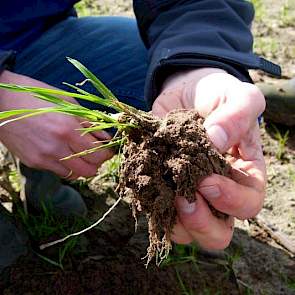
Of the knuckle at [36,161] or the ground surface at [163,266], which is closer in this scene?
the knuckle at [36,161]

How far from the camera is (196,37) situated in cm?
173

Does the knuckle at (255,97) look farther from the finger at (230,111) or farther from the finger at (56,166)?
the finger at (56,166)

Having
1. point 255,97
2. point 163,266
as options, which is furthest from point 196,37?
point 163,266

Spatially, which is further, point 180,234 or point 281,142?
point 281,142

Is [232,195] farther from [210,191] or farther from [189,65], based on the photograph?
[189,65]

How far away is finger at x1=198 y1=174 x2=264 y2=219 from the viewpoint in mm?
1312

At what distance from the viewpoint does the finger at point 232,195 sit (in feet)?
4.31

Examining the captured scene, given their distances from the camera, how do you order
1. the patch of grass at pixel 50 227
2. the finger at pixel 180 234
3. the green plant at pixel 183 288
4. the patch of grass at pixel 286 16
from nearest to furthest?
the finger at pixel 180 234 < the green plant at pixel 183 288 < the patch of grass at pixel 50 227 < the patch of grass at pixel 286 16

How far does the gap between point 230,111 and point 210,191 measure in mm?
195

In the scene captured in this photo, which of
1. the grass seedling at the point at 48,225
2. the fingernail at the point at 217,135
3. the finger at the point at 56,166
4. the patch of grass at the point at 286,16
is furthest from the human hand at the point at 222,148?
the patch of grass at the point at 286,16

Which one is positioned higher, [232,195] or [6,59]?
[6,59]

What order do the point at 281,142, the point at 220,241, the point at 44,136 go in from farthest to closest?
the point at 281,142
the point at 44,136
the point at 220,241

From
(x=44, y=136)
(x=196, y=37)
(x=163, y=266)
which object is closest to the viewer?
(x=44, y=136)

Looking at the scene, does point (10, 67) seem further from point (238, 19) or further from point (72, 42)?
point (238, 19)
